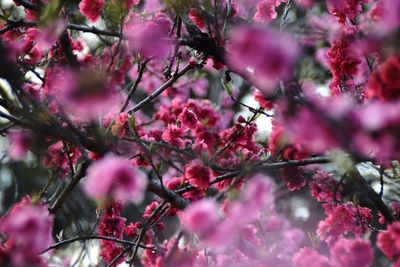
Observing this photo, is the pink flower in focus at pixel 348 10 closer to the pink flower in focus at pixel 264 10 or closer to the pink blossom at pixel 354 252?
the pink flower in focus at pixel 264 10

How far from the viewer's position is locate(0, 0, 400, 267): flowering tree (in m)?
1.54

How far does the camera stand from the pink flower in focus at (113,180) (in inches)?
69.4

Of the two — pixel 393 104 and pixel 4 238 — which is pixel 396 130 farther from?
pixel 4 238

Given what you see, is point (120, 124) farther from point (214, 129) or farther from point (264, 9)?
point (264, 9)

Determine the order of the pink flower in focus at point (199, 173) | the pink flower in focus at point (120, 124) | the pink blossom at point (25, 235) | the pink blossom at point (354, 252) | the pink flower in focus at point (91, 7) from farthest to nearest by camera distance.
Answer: the pink flower in focus at point (91, 7)
the pink flower in focus at point (120, 124)
the pink flower in focus at point (199, 173)
the pink blossom at point (354, 252)
the pink blossom at point (25, 235)

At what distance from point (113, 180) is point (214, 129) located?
60.2 inches

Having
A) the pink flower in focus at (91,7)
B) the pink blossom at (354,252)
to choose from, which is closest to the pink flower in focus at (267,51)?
the pink blossom at (354,252)

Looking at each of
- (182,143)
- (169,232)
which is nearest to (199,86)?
(169,232)

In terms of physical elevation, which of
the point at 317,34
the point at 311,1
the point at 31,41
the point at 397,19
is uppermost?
the point at 31,41

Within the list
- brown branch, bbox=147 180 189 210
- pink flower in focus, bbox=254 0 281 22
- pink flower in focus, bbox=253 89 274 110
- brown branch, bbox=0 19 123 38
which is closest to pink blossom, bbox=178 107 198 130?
pink flower in focus, bbox=253 89 274 110

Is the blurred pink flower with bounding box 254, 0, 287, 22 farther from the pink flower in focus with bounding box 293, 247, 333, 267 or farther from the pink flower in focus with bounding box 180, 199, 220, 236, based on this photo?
the pink flower in focus with bounding box 180, 199, 220, 236

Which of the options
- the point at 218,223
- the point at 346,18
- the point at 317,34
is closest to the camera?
the point at 218,223

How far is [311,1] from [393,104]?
2.88 feet

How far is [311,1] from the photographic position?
225 cm
